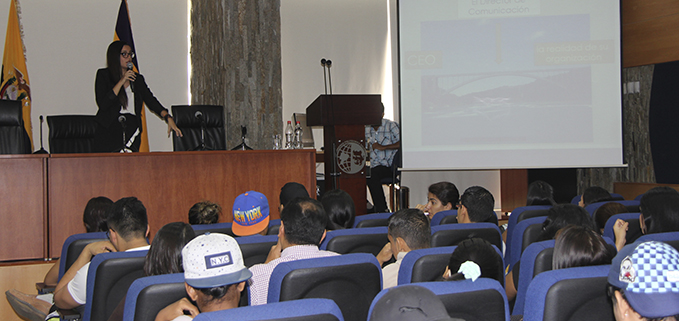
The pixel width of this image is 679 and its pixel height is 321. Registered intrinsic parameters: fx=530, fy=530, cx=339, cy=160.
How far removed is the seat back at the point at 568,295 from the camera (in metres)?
1.36

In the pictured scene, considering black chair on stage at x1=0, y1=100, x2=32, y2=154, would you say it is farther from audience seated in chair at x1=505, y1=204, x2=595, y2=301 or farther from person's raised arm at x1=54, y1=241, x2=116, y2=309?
audience seated in chair at x1=505, y1=204, x2=595, y2=301

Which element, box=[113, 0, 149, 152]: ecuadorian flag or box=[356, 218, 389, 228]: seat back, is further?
box=[113, 0, 149, 152]: ecuadorian flag

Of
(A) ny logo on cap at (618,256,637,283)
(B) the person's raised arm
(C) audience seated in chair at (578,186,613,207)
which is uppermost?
(A) ny logo on cap at (618,256,637,283)

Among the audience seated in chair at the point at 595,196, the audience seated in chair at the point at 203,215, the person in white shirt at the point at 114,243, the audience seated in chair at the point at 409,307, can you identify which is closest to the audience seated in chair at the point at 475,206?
the audience seated in chair at the point at 595,196

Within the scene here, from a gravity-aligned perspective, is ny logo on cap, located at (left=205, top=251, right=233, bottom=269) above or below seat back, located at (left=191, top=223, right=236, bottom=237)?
above

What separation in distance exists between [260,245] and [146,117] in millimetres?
5412

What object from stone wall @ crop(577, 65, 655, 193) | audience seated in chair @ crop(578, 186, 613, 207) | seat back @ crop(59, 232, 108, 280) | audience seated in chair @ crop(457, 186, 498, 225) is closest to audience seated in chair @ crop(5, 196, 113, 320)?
seat back @ crop(59, 232, 108, 280)

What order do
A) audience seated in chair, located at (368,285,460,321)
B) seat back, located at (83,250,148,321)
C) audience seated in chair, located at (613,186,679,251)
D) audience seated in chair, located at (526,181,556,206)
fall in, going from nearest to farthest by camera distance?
1. audience seated in chair, located at (368,285,460,321)
2. seat back, located at (83,250,148,321)
3. audience seated in chair, located at (613,186,679,251)
4. audience seated in chair, located at (526,181,556,206)

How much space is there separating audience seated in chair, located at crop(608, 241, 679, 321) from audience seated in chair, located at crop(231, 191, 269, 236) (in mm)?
1786

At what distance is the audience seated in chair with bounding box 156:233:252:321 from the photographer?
1.38 metres

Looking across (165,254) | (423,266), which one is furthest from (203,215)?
(423,266)

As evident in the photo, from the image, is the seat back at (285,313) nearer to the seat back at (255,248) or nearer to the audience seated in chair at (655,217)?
the seat back at (255,248)

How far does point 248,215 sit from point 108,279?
866 millimetres

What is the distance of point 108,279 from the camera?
5.92 feet
